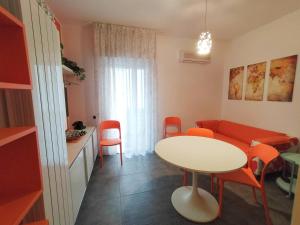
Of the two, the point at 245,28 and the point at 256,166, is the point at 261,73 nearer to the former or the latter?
the point at 245,28

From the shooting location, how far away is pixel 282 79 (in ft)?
8.29

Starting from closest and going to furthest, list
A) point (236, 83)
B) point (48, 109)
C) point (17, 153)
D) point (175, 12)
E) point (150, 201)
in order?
point (17, 153) → point (48, 109) → point (150, 201) → point (175, 12) → point (236, 83)

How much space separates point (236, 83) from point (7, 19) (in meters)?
3.88

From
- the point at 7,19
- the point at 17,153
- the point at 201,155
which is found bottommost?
the point at 201,155

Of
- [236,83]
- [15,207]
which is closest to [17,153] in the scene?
[15,207]

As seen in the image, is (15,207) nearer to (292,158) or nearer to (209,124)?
(292,158)

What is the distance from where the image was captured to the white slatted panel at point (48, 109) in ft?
2.78

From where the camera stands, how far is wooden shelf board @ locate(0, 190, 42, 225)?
624 mm

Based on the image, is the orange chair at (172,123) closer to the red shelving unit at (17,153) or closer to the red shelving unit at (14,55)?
the red shelving unit at (17,153)

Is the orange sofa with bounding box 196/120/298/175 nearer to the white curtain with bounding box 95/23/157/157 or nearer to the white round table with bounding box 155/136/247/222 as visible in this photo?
the white round table with bounding box 155/136/247/222

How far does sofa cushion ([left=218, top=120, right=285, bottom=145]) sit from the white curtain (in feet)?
5.46

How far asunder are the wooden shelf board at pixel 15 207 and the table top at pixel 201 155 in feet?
3.34

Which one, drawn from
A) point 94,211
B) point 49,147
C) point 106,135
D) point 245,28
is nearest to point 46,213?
point 49,147

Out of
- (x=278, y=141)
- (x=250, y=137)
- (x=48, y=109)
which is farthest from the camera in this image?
(x=250, y=137)
